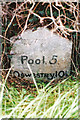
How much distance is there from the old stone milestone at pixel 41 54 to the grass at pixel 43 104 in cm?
22

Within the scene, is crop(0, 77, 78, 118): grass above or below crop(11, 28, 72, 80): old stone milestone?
below

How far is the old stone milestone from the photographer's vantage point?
2.45 metres

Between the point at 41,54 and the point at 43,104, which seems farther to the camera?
the point at 41,54

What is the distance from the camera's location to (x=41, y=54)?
2486 mm

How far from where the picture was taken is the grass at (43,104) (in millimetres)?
1925

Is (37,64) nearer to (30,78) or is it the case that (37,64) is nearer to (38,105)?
(30,78)

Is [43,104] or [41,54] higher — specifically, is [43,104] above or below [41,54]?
below

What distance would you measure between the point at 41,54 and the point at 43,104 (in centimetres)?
67

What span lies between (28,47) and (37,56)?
163 mm

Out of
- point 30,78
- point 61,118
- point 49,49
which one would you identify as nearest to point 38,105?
point 61,118

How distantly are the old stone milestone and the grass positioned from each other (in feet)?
0.73

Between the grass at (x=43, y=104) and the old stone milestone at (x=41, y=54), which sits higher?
the old stone milestone at (x=41, y=54)

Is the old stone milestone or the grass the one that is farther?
the old stone milestone

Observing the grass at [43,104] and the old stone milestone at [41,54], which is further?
the old stone milestone at [41,54]
